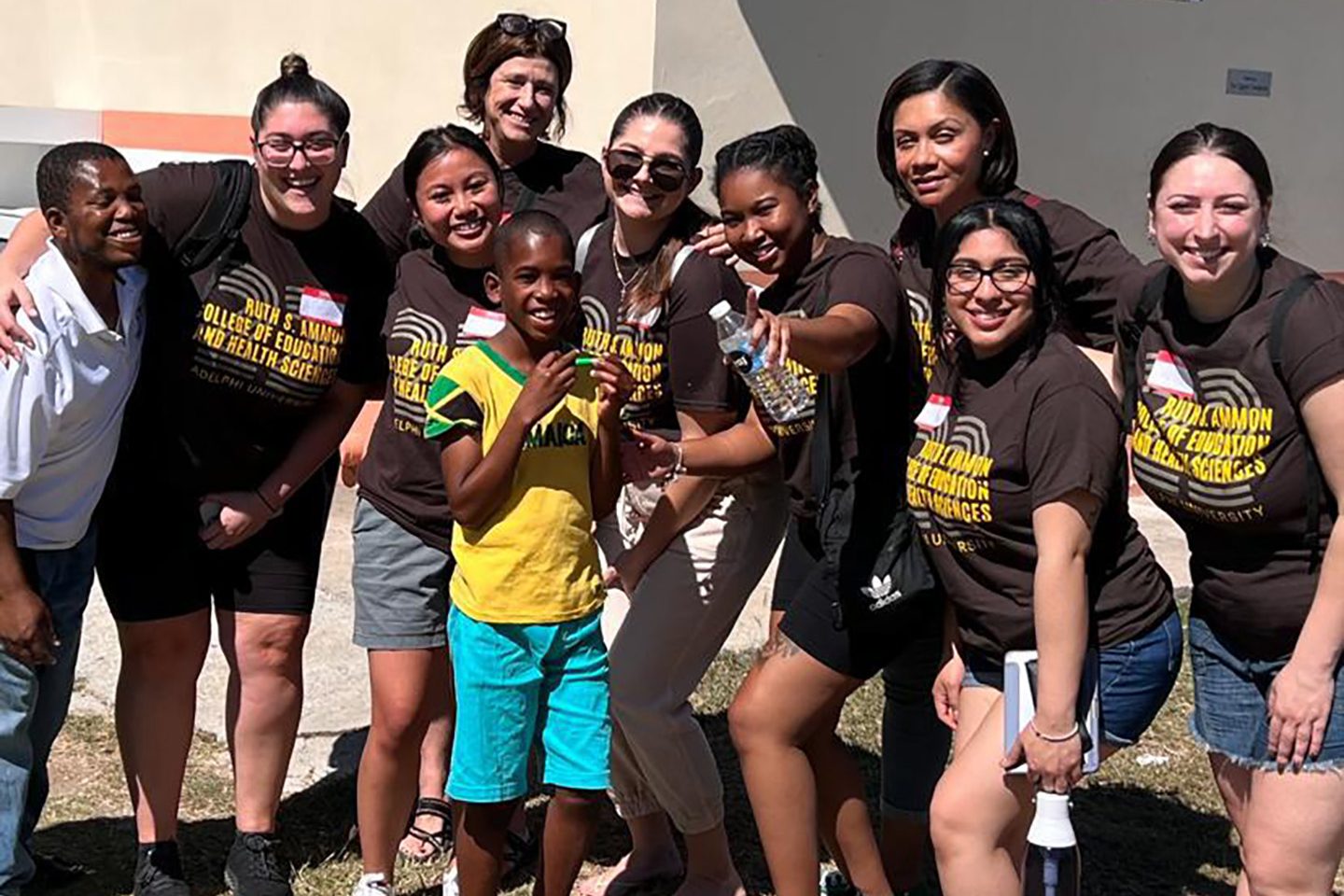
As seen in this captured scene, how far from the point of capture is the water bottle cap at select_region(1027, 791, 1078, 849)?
129 inches

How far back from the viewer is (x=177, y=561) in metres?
4.09

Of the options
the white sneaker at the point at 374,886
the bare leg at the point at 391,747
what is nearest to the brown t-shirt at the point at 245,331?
the bare leg at the point at 391,747

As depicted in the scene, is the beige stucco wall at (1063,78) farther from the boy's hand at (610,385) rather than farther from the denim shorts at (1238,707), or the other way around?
the denim shorts at (1238,707)

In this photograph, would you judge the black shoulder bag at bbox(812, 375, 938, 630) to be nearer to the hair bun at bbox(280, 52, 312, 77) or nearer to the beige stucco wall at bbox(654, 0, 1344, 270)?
the hair bun at bbox(280, 52, 312, 77)

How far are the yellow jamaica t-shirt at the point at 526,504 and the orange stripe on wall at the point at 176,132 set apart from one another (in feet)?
20.4

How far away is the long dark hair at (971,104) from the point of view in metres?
3.65

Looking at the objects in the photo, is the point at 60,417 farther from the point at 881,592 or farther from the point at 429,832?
the point at 881,592

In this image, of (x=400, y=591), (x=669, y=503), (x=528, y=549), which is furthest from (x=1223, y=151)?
(x=400, y=591)

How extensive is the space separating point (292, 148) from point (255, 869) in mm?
1780

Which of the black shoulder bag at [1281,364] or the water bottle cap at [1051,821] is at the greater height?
the black shoulder bag at [1281,364]

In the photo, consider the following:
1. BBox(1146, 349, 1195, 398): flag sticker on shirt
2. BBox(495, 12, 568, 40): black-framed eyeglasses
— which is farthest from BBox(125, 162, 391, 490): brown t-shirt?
Answer: BBox(1146, 349, 1195, 398): flag sticker on shirt

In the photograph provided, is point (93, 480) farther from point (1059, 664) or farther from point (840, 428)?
point (1059, 664)

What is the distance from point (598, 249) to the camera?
4.00 m

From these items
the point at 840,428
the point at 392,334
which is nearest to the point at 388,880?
the point at 392,334
